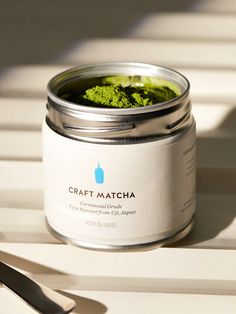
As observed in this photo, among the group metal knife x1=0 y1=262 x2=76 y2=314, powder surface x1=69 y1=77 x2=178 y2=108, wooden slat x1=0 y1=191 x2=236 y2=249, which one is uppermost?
powder surface x1=69 y1=77 x2=178 y2=108

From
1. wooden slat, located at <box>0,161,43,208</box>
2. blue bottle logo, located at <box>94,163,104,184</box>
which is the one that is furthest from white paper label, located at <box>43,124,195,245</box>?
wooden slat, located at <box>0,161,43,208</box>

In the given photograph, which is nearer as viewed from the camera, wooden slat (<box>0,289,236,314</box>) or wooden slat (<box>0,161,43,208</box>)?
wooden slat (<box>0,289,236,314</box>)

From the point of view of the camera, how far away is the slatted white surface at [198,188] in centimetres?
85

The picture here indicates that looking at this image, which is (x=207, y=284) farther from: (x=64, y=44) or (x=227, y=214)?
(x=64, y=44)

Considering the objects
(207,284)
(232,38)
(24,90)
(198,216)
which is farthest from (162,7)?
(207,284)

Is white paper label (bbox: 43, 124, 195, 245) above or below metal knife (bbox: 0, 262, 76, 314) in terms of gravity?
above

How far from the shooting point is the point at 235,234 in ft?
3.05

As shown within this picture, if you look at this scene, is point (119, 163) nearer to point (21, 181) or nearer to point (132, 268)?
point (132, 268)

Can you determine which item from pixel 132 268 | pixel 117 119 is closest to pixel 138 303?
pixel 132 268

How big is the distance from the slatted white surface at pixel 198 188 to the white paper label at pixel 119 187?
32mm

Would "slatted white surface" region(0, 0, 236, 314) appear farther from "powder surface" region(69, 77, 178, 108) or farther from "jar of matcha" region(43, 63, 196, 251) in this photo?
"powder surface" region(69, 77, 178, 108)

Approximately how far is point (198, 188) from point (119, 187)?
197 millimetres

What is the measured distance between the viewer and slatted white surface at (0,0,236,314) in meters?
0.85

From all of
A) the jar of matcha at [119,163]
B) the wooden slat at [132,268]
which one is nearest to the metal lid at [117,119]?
the jar of matcha at [119,163]
